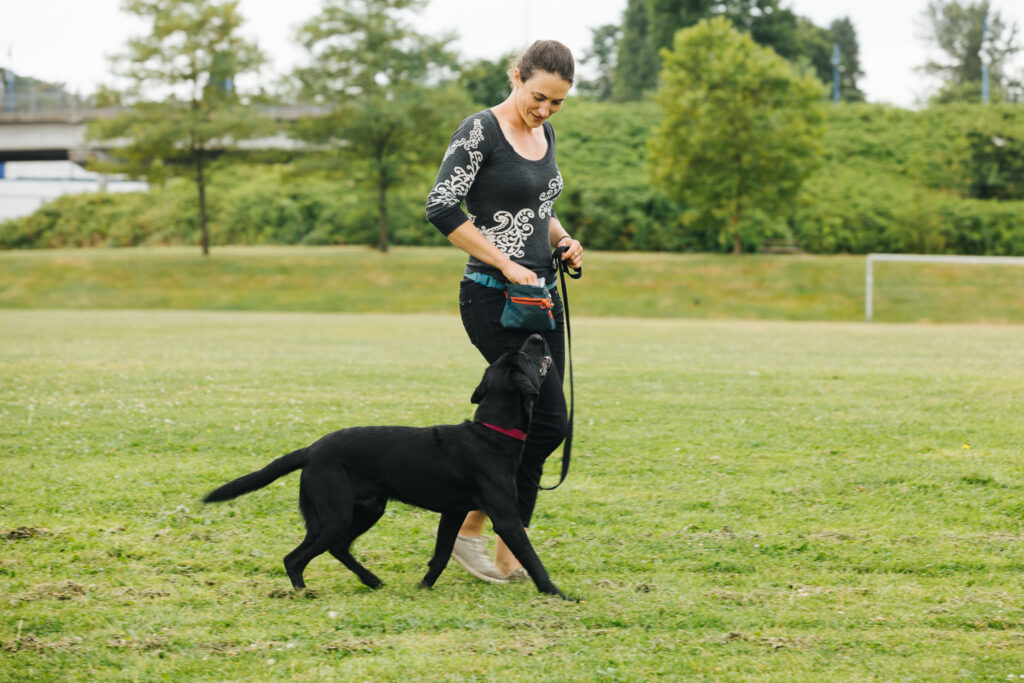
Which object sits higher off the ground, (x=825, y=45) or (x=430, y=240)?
(x=825, y=45)

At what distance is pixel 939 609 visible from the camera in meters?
3.90

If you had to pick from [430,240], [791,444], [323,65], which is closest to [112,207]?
[430,240]

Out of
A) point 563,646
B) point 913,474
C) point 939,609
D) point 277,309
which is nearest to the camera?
point 563,646

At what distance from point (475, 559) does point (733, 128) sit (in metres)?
31.8

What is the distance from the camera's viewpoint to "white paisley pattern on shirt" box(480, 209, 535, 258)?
4.21m

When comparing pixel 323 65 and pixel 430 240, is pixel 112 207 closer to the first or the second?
pixel 430 240

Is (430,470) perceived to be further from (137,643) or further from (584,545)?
(137,643)

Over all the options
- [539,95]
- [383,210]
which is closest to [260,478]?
[539,95]

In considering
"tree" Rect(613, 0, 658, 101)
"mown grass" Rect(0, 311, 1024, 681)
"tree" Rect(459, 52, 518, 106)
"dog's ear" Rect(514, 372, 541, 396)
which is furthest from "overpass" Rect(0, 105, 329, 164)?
Answer: "dog's ear" Rect(514, 372, 541, 396)

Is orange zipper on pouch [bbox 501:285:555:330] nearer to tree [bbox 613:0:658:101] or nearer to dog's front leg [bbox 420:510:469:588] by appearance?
dog's front leg [bbox 420:510:469:588]

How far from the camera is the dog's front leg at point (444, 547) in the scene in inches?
172

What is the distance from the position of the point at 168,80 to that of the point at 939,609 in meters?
36.0

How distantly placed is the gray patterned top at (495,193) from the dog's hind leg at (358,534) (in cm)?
114

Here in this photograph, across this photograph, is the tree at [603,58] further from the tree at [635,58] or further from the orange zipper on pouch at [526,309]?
the orange zipper on pouch at [526,309]
